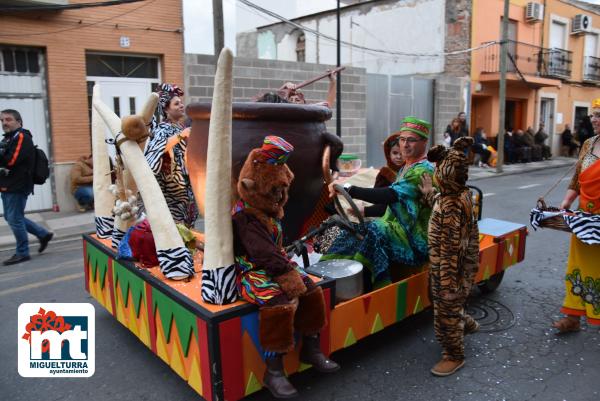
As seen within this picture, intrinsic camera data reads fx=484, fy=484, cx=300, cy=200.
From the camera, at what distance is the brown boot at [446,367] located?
10.0 feet

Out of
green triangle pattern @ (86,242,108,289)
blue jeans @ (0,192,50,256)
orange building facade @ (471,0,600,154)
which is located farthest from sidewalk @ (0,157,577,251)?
orange building facade @ (471,0,600,154)

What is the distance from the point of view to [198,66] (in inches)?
385

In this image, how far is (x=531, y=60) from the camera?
1928 cm

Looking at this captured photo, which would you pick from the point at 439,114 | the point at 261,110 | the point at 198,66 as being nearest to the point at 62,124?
the point at 198,66

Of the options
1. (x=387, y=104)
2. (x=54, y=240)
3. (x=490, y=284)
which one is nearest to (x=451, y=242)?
(x=490, y=284)

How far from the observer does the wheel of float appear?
14.5ft

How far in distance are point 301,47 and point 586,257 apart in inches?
745

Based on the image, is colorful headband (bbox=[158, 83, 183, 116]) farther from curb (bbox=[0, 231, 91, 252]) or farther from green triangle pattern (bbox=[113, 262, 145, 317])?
curb (bbox=[0, 231, 91, 252])

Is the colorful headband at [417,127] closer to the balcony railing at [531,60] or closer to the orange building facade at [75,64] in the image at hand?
the orange building facade at [75,64]

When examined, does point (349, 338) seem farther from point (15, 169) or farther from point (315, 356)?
point (15, 169)

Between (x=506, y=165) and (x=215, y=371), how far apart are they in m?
16.9

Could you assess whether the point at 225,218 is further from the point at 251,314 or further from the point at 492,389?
the point at 492,389

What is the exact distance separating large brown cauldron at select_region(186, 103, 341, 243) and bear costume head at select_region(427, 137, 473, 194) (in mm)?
708

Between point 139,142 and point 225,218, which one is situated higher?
point 139,142
